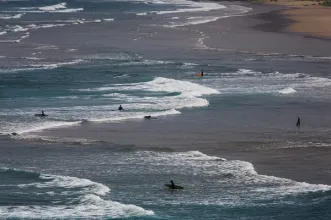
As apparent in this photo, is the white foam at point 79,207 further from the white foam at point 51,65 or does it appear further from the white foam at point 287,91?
the white foam at point 51,65

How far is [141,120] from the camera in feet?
111

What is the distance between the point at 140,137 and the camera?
30.5 m

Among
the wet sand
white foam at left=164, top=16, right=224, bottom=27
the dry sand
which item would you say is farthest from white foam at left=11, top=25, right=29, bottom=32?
the wet sand

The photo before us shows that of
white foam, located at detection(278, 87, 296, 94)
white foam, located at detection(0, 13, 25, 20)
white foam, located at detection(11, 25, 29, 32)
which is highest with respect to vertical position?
white foam, located at detection(278, 87, 296, 94)

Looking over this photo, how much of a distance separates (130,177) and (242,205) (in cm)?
409

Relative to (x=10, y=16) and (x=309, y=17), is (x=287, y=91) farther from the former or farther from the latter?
→ (x=10, y=16)


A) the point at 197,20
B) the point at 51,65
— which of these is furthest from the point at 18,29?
the point at 51,65

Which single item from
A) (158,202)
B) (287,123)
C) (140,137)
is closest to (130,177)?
(158,202)

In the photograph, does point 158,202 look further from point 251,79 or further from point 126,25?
point 126,25

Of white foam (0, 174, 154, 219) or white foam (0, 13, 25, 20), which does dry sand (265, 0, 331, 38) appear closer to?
white foam (0, 13, 25, 20)

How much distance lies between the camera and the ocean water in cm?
2219

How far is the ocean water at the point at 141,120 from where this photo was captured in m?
22.2

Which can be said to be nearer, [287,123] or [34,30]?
[287,123]

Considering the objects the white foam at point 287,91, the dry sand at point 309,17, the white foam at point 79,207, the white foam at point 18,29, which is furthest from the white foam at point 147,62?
the white foam at point 79,207
